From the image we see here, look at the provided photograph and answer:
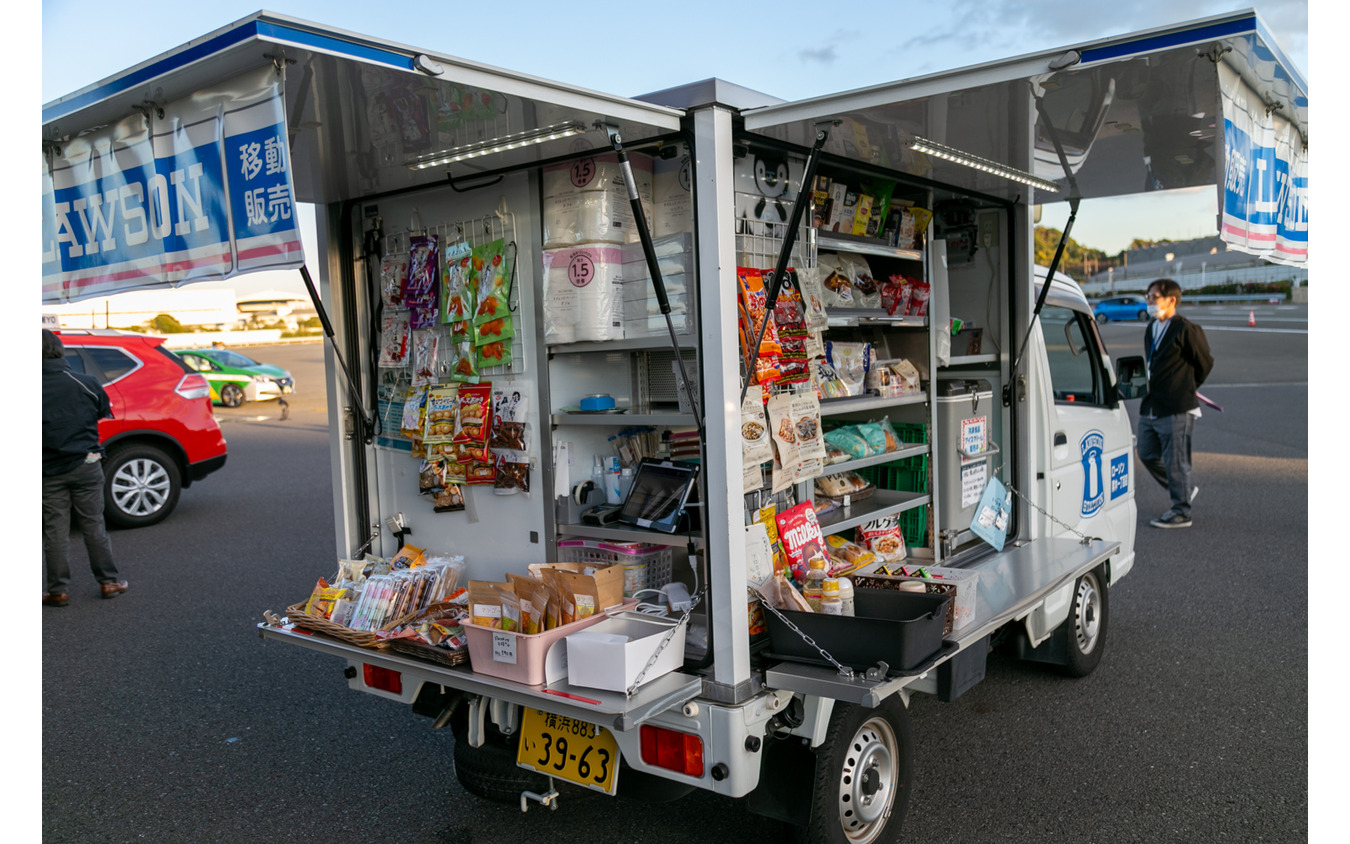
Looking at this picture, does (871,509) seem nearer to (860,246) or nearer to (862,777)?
(860,246)

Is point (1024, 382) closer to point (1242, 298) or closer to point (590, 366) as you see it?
point (590, 366)

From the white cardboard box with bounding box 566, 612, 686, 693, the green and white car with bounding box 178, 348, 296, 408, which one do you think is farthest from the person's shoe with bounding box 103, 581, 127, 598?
the green and white car with bounding box 178, 348, 296, 408

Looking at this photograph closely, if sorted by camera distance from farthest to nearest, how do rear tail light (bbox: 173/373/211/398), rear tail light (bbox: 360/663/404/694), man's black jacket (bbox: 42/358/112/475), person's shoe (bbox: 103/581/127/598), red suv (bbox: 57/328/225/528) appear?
rear tail light (bbox: 173/373/211/398)
red suv (bbox: 57/328/225/528)
person's shoe (bbox: 103/581/127/598)
man's black jacket (bbox: 42/358/112/475)
rear tail light (bbox: 360/663/404/694)

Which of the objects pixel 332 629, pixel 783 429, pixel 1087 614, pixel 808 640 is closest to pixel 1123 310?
pixel 1087 614

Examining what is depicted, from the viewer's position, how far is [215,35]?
6.73ft

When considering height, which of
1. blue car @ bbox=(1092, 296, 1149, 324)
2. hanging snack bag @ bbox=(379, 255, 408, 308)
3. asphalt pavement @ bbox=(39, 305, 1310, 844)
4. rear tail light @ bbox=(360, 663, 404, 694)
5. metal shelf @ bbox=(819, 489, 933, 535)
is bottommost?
asphalt pavement @ bbox=(39, 305, 1310, 844)

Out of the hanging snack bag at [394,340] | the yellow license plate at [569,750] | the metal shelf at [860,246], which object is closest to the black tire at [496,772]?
the yellow license plate at [569,750]

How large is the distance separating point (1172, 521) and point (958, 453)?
15.0 feet

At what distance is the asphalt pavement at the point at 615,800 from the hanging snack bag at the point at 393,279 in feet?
6.41

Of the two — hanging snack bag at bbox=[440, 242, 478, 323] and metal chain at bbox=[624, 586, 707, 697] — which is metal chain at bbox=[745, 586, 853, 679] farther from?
hanging snack bag at bbox=[440, 242, 478, 323]

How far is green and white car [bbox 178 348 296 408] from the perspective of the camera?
64.6ft

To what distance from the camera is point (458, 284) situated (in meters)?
3.46

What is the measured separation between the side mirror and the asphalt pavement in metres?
1.39

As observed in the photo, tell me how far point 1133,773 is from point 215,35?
3.96 metres
